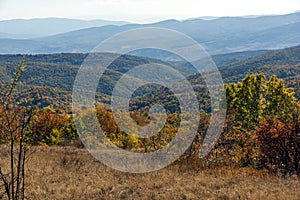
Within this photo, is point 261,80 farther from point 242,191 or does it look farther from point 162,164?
point 242,191

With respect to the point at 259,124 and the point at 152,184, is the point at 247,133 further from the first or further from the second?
the point at 152,184

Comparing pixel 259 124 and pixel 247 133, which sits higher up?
pixel 259 124

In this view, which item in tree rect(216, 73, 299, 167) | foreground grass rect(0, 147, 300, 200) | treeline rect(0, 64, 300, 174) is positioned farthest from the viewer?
tree rect(216, 73, 299, 167)

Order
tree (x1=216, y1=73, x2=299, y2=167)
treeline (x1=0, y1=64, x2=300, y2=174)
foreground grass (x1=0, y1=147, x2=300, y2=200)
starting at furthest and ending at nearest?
tree (x1=216, y1=73, x2=299, y2=167) < treeline (x1=0, y1=64, x2=300, y2=174) < foreground grass (x1=0, y1=147, x2=300, y2=200)

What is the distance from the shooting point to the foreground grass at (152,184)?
774 centimetres

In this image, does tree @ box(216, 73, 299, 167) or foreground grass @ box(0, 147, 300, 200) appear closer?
foreground grass @ box(0, 147, 300, 200)

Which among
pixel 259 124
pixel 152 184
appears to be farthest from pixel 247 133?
pixel 152 184

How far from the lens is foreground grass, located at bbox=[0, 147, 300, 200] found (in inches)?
305

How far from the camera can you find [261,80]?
29031 mm

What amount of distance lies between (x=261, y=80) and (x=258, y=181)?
72.1ft

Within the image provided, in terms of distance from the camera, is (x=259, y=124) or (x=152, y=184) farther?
(x=259, y=124)

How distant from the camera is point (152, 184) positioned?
28.6 feet

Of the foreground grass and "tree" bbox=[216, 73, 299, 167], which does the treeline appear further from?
the foreground grass

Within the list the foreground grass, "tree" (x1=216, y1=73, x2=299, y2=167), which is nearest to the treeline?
"tree" (x1=216, y1=73, x2=299, y2=167)
